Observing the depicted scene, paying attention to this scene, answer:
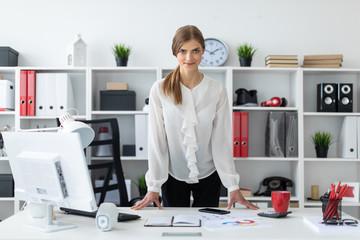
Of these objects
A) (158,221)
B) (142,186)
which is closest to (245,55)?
(142,186)

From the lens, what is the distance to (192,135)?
6.98 feet

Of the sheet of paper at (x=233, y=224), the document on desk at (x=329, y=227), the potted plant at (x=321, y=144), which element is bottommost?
the sheet of paper at (x=233, y=224)

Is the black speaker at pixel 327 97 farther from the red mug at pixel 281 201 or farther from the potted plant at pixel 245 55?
the red mug at pixel 281 201

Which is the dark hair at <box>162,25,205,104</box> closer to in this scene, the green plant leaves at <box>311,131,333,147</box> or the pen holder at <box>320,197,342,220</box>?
the pen holder at <box>320,197,342,220</box>

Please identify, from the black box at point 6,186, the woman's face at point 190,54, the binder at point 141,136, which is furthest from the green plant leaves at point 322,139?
the black box at point 6,186

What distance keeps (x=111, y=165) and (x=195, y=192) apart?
52 cm

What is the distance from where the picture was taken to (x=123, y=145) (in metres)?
3.86

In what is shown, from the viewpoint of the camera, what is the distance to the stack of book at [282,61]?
3762 mm

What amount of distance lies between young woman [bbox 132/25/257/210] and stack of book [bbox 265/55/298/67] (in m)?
1.69

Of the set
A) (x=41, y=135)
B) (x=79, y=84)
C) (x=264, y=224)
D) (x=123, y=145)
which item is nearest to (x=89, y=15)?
(x=79, y=84)

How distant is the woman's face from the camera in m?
2.05

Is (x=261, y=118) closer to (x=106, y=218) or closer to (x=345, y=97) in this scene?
(x=345, y=97)

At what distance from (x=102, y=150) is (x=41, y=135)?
3.08 ft

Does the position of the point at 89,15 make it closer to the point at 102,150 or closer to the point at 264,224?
the point at 102,150
